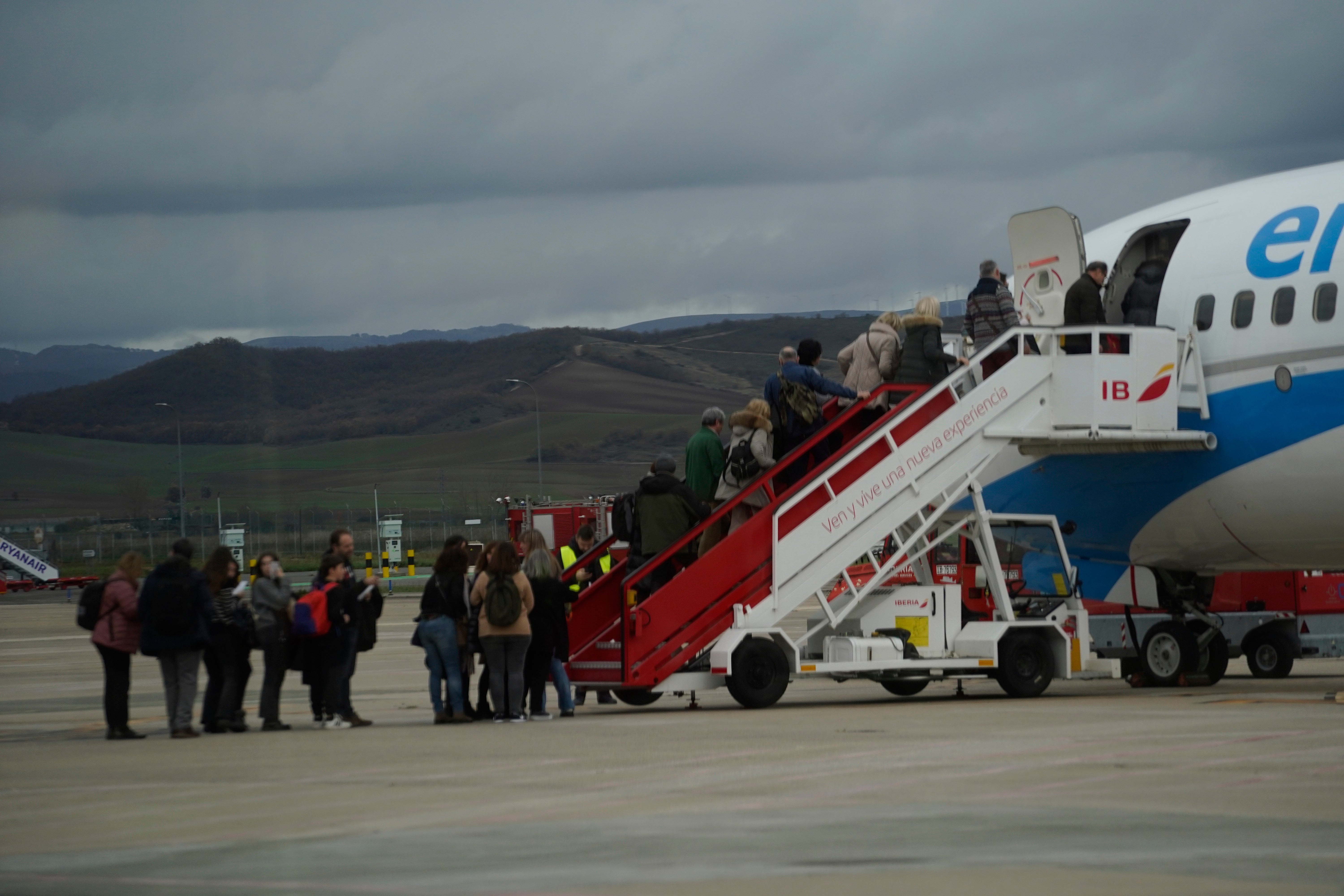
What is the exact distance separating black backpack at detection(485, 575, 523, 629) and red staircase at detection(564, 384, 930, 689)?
3.36 ft

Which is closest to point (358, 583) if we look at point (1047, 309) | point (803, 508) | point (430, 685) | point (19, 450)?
point (430, 685)

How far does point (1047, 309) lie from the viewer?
18.6 metres

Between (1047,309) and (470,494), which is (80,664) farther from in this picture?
(470,494)

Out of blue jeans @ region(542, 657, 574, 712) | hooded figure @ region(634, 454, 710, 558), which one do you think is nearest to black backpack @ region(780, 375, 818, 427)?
hooded figure @ region(634, 454, 710, 558)

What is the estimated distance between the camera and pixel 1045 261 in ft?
60.5

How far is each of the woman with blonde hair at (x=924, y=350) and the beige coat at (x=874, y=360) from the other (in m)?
0.11

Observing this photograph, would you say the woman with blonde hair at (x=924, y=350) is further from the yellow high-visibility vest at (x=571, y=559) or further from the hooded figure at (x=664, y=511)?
the yellow high-visibility vest at (x=571, y=559)

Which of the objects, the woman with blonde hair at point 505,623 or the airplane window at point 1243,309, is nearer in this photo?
the woman with blonde hair at point 505,623

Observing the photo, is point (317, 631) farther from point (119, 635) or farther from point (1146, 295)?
point (1146, 295)

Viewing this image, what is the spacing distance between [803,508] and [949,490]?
6.01 feet

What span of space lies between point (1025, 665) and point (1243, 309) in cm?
Result: 436

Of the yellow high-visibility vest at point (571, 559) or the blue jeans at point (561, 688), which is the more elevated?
the yellow high-visibility vest at point (571, 559)

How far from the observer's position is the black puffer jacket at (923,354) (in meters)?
17.3

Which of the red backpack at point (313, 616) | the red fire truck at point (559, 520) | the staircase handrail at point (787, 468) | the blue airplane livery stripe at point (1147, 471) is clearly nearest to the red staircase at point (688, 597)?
the staircase handrail at point (787, 468)
